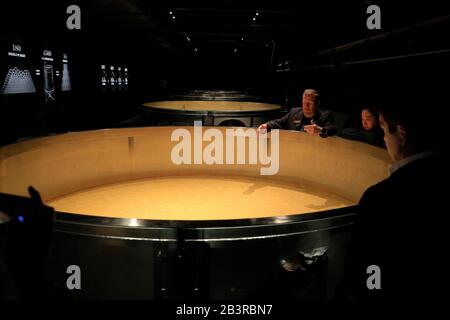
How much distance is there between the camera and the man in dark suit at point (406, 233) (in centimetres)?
89

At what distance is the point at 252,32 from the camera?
8.99 metres

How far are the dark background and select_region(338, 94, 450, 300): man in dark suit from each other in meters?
0.18

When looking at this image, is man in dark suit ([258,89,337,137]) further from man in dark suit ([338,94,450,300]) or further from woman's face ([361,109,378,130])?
man in dark suit ([338,94,450,300])

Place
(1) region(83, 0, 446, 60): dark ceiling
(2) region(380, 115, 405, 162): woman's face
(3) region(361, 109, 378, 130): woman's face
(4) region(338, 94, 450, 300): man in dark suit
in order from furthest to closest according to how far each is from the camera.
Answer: (1) region(83, 0, 446, 60): dark ceiling → (3) region(361, 109, 378, 130): woman's face → (2) region(380, 115, 405, 162): woman's face → (4) region(338, 94, 450, 300): man in dark suit

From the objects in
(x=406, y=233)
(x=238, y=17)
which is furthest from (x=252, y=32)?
(x=406, y=233)

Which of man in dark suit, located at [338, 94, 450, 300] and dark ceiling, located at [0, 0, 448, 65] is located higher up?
dark ceiling, located at [0, 0, 448, 65]

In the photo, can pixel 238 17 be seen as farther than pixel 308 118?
Yes

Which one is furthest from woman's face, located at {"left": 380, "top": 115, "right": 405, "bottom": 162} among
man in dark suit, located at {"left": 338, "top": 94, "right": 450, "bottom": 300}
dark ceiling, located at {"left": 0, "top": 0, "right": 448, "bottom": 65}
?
dark ceiling, located at {"left": 0, "top": 0, "right": 448, "bottom": 65}

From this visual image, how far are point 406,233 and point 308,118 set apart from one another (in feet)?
7.51

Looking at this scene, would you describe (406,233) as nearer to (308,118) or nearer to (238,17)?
(308,118)

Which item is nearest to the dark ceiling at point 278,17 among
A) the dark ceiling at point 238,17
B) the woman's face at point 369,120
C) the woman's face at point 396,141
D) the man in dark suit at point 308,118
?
the dark ceiling at point 238,17

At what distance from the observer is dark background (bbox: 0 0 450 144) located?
2520mm

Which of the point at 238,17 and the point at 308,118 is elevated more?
the point at 238,17

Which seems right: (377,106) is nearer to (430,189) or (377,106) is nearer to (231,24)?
(430,189)
